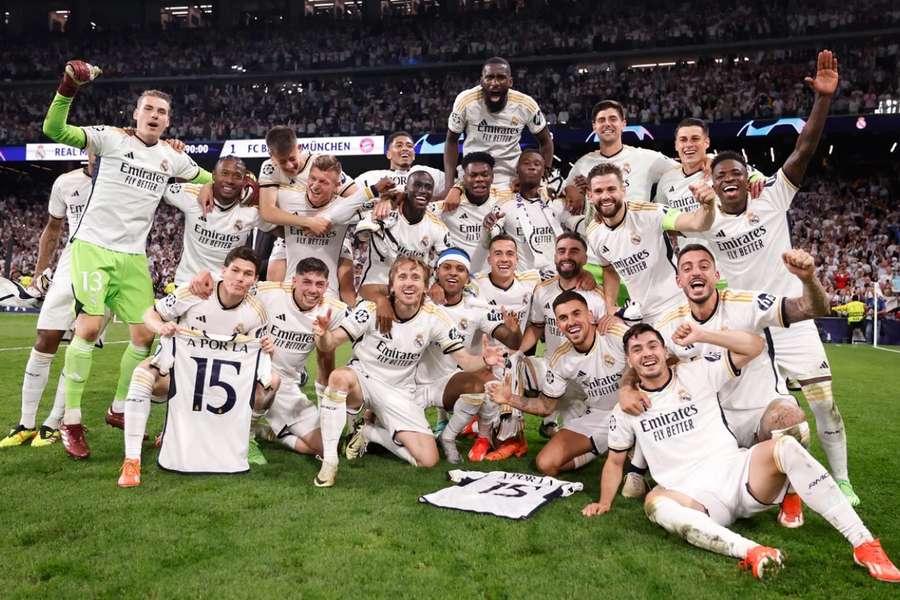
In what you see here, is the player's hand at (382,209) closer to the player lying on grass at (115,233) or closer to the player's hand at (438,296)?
the player's hand at (438,296)

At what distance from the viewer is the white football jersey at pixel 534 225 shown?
6742 mm

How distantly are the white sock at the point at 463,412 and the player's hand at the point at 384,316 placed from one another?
885mm

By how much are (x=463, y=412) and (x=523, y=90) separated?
2690 centimetres

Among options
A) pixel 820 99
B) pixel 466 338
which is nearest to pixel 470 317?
pixel 466 338

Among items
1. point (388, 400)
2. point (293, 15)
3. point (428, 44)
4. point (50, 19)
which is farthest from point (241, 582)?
point (50, 19)

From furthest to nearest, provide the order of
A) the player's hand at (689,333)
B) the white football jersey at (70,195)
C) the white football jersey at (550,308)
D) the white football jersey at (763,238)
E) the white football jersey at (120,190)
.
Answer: the white football jersey at (70,195)
the white football jersey at (550,308)
the white football jersey at (120,190)
the white football jersey at (763,238)
the player's hand at (689,333)

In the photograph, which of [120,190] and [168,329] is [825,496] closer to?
[168,329]

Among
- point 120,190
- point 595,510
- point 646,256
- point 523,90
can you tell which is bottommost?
point 595,510

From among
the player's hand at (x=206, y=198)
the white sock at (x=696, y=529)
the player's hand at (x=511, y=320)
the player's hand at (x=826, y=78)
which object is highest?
the player's hand at (x=826, y=78)

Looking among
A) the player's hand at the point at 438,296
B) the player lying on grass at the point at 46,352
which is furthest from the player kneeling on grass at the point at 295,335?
the player lying on grass at the point at 46,352

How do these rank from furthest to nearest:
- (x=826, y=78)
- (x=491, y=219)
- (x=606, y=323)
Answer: (x=491, y=219)
(x=606, y=323)
(x=826, y=78)

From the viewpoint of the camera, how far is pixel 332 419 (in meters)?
4.95

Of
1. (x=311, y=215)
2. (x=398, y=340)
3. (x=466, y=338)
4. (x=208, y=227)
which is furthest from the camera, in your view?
(x=311, y=215)

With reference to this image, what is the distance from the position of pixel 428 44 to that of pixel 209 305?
1223 inches
